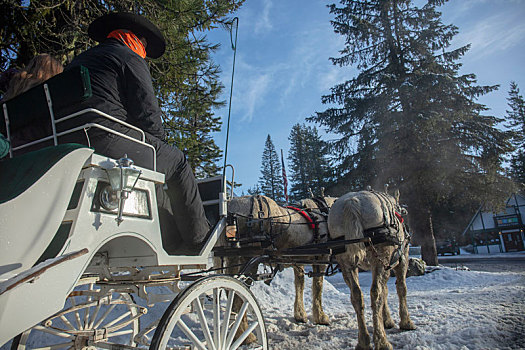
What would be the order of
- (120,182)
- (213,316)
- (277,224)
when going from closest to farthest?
(120,182), (213,316), (277,224)

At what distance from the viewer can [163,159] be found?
2.65 meters

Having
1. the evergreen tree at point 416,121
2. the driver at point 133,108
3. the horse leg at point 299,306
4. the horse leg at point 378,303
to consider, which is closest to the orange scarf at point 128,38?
the driver at point 133,108

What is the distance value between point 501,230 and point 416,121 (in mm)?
26065

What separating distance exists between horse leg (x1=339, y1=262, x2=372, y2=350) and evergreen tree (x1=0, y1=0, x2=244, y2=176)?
4.87 m

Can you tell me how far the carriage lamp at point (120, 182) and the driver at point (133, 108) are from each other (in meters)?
0.36

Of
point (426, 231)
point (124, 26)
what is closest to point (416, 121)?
Result: point (426, 231)

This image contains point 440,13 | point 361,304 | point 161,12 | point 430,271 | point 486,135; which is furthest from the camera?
point 440,13

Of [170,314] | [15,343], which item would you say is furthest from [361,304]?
[15,343]

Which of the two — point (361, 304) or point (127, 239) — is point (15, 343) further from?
point (361, 304)

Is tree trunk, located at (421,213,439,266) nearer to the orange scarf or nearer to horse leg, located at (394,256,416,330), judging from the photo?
horse leg, located at (394,256,416,330)

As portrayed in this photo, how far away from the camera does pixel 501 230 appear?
32.1m

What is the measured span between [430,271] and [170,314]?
13709 mm

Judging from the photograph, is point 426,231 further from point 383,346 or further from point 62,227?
point 62,227

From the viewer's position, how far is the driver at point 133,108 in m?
2.31
